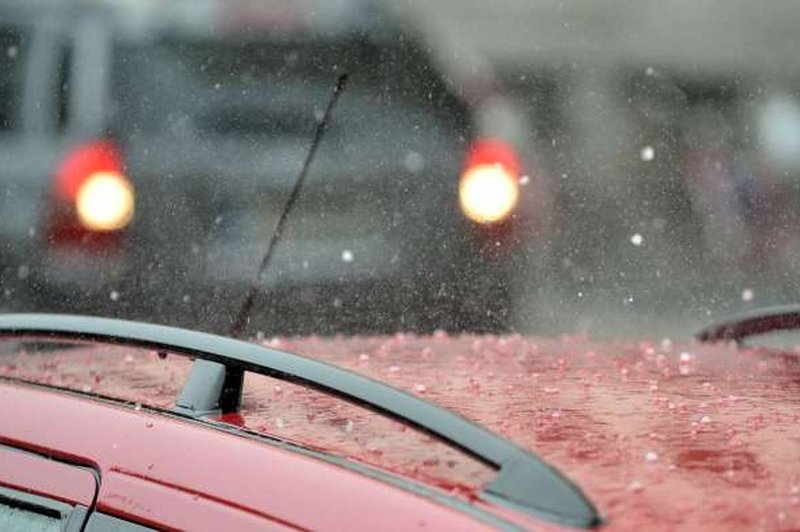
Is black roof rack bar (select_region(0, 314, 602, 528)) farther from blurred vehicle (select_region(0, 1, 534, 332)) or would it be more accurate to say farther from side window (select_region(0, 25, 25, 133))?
side window (select_region(0, 25, 25, 133))

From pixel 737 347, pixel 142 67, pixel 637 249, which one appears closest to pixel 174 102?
pixel 142 67

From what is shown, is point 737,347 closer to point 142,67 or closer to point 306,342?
point 306,342

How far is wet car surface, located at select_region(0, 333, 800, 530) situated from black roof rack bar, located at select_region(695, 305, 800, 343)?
0.07 meters

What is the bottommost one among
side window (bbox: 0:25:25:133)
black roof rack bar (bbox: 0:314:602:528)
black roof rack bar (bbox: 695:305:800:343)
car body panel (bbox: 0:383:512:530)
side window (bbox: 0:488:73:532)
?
side window (bbox: 0:488:73:532)

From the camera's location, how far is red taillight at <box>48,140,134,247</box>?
831 cm

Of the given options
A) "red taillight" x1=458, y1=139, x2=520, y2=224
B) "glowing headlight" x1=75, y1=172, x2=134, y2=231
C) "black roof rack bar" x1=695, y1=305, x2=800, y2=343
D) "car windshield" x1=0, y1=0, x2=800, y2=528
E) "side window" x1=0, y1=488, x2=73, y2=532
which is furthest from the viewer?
"red taillight" x1=458, y1=139, x2=520, y2=224

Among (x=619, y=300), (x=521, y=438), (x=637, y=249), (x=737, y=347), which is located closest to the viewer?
(x=521, y=438)

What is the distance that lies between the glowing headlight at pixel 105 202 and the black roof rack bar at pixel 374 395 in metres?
5.84

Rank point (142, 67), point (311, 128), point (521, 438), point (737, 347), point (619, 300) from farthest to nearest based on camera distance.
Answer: point (619, 300), point (142, 67), point (311, 128), point (737, 347), point (521, 438)

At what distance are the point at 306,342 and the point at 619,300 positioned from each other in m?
7.61

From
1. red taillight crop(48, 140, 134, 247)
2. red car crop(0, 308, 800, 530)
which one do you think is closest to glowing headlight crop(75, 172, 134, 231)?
red taillight crop(48, 140, 134, 247)

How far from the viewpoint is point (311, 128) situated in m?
8.23

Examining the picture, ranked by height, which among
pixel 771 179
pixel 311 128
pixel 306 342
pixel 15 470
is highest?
pixel 771 179

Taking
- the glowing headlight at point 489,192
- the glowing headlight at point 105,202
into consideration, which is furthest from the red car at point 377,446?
the glowing headlight at point 489,192
